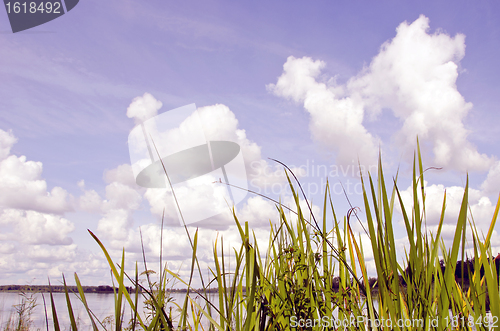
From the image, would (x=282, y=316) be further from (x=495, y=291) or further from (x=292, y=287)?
(x=495, y=291)

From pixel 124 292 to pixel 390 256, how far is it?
115cm

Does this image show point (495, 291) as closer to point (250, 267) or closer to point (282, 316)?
point (282, 316)

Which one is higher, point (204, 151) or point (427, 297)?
point (204, 151)

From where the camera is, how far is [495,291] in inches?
53.4

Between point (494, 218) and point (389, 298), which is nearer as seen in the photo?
point (389, 298)

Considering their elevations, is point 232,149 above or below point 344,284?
above

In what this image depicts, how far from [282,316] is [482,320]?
3.04ft

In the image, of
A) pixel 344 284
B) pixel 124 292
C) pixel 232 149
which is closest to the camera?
pixel 124 292

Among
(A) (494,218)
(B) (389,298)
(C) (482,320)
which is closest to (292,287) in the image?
(B) (389,298)

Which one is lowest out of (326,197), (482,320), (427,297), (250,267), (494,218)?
(482,320)

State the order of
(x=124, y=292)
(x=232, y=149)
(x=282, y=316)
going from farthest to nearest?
(x=232, y=149) < (x=282, y=316) < (x=124, y=292)

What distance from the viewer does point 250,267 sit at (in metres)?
1.34

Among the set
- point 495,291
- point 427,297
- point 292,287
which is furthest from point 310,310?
point 495,291

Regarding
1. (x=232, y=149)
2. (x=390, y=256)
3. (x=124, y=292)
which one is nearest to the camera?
(x=390, y=256)
